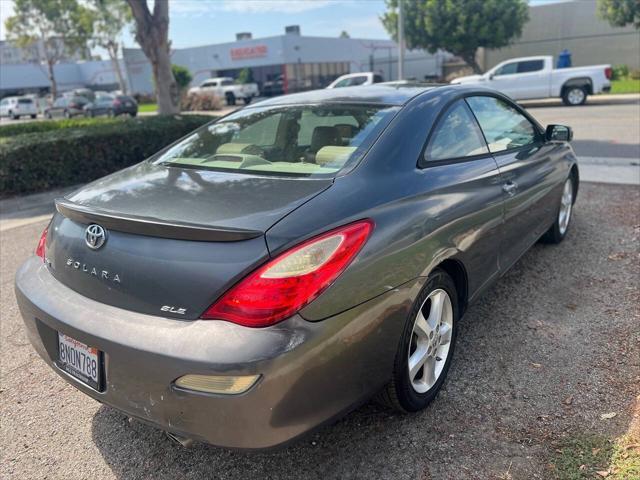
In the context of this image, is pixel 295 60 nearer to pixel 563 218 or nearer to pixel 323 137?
pixel 563 218

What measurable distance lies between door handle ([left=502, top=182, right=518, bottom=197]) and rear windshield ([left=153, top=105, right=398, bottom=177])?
95cm

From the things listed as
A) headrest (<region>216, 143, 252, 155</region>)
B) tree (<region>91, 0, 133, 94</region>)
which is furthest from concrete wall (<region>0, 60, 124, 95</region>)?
headrest (<region>216, 143, 252, 155</region>)

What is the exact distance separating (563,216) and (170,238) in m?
4.12

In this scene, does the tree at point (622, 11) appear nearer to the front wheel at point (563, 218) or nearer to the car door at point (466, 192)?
the front wheel at point (563, 218)

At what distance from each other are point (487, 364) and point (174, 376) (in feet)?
6.31

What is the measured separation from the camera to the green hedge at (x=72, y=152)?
27.0ft

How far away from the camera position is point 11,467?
8.25ft

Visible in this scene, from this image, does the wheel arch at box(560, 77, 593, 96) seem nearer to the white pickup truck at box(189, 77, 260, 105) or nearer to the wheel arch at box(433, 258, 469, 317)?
the wheel arch at box(433, 258, 469, 317)

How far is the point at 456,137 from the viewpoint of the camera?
10.6 feet

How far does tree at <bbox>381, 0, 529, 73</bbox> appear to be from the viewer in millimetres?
29219

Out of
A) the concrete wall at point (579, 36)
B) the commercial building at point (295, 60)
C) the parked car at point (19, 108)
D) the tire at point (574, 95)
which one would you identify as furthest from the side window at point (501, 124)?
the parked car at point (19, 108)

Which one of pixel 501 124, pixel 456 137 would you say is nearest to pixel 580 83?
pixel 501 124

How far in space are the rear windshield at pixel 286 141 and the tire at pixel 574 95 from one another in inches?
741

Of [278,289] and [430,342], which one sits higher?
[278,289]
